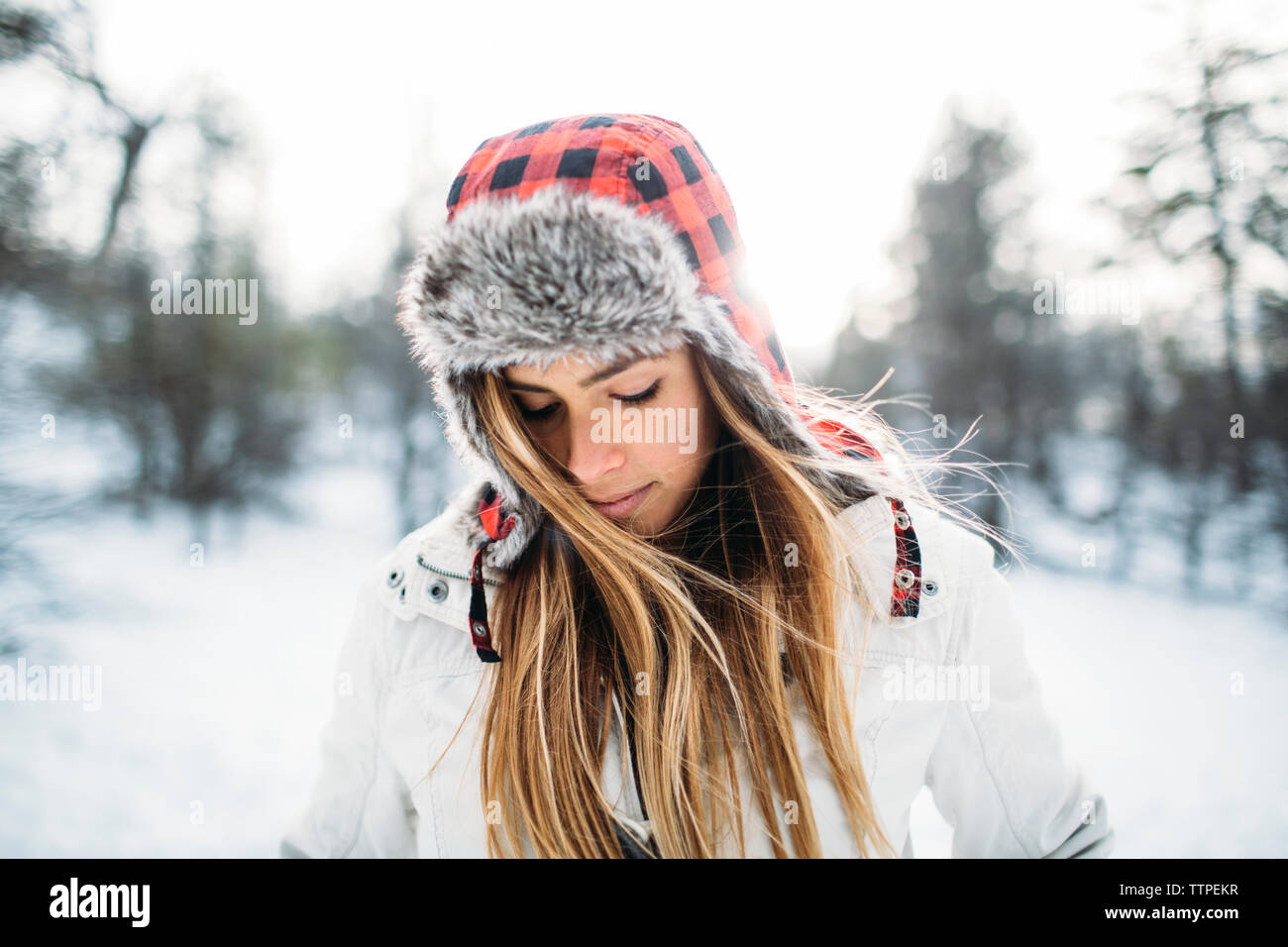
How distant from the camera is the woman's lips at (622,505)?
4.33 feet

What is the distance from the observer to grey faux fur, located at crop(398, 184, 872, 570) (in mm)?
1121

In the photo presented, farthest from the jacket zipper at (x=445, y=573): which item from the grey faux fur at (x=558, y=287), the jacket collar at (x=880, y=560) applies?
the grey faux fur at (x=558, y=287)

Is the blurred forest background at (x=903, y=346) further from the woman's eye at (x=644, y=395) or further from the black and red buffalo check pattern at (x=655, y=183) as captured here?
the woman's eye at (x=644, y=395)

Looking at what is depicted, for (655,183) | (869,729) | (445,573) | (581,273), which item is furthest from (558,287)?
(869,729)

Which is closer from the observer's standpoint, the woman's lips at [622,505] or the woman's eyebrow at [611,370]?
the woman's eyebrow at [611,370]

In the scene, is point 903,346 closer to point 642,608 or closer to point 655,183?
point 655,183

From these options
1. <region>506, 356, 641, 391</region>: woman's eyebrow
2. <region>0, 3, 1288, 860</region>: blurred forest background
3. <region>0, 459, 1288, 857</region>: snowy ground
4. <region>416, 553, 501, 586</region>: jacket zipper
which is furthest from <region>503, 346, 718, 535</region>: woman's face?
<region>0, 459, 1288, 857</region>: snowy ground

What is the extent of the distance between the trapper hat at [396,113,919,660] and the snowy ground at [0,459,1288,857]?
9.14 feet

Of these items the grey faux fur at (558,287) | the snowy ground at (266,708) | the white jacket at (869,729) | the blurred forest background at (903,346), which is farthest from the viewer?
the snowy ground at (266,708)

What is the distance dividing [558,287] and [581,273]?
51mm

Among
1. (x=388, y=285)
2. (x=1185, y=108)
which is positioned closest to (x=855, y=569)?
(x=1185, y=108)

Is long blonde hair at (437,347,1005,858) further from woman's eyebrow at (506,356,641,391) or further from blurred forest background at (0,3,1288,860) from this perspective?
blurred forest background at (0,3,1288,860)

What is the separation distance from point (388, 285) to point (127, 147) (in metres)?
5.56

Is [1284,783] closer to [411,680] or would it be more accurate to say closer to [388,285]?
[411,680]
